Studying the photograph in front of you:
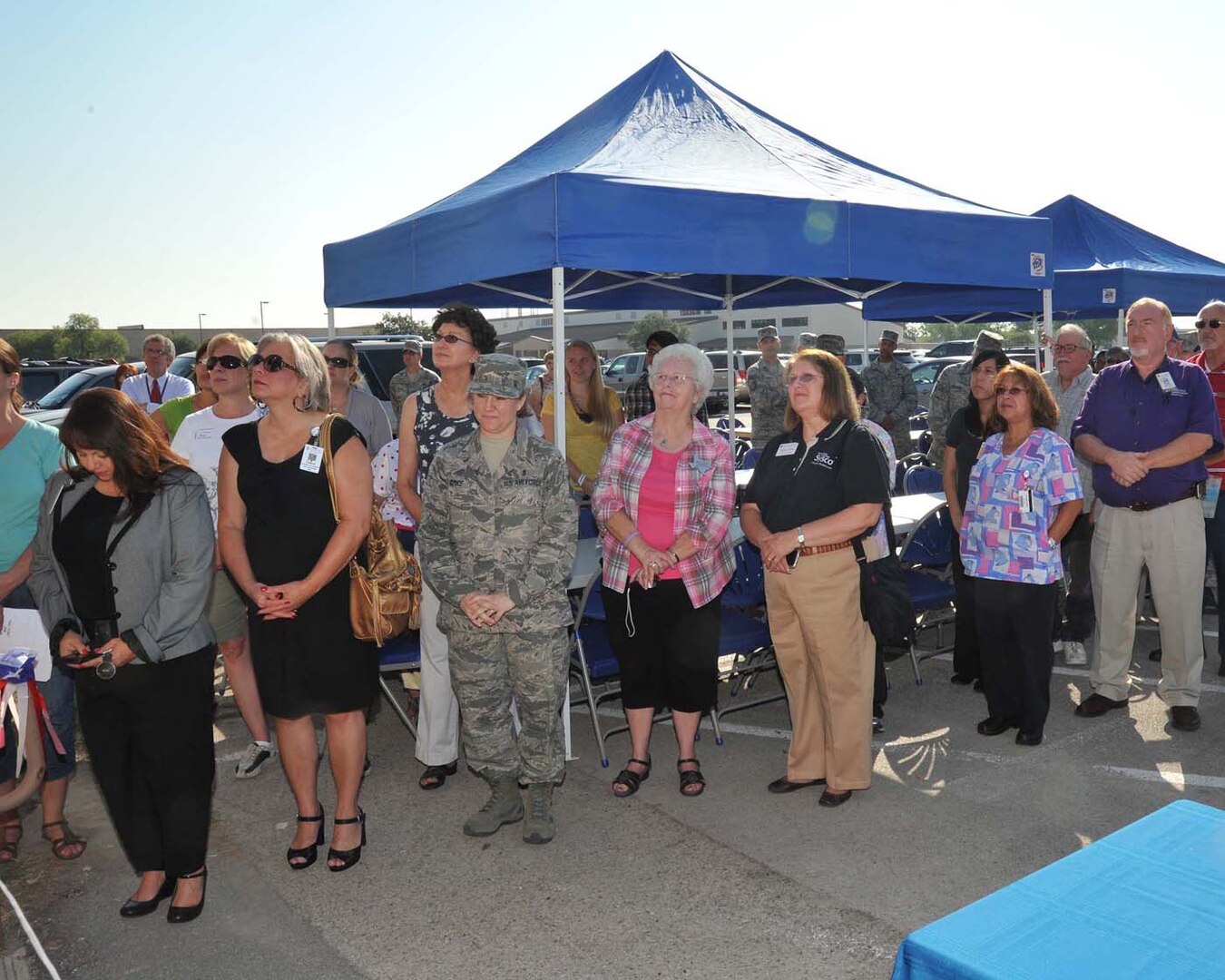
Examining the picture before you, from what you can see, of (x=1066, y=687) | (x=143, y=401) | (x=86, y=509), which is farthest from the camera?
(x=143, y=401)

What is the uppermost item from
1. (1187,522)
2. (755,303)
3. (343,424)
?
(755,303)

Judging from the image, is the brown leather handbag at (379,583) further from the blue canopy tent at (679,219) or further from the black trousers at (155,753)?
the blue canopy tent at (679,219)

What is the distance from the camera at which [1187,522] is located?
15.2 feet

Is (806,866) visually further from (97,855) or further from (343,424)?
(97,855)

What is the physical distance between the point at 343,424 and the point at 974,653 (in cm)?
355

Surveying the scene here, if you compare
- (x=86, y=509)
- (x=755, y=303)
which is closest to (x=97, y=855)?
(x=86, y=509)

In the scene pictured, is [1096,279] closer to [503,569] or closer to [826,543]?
[826,543]

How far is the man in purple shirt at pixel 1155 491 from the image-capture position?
457cm

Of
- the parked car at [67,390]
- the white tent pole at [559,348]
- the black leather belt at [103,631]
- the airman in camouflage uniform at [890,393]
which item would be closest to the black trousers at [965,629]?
the white tent pole at [559,348]

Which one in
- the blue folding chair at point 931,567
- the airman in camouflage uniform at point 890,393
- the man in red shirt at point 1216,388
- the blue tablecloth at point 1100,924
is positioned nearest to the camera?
the blue tablecloth at point 1100,924

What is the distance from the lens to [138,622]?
3.14 meters

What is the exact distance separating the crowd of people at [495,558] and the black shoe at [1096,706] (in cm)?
4

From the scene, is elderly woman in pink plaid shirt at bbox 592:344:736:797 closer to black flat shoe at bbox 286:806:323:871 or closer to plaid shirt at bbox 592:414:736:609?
plaid shirt at bbox 592:414:736:609

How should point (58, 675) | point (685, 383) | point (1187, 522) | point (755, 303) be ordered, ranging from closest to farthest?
point (58, 675) < point (685, 383) < point (1187, 522) < point (755, 303)
